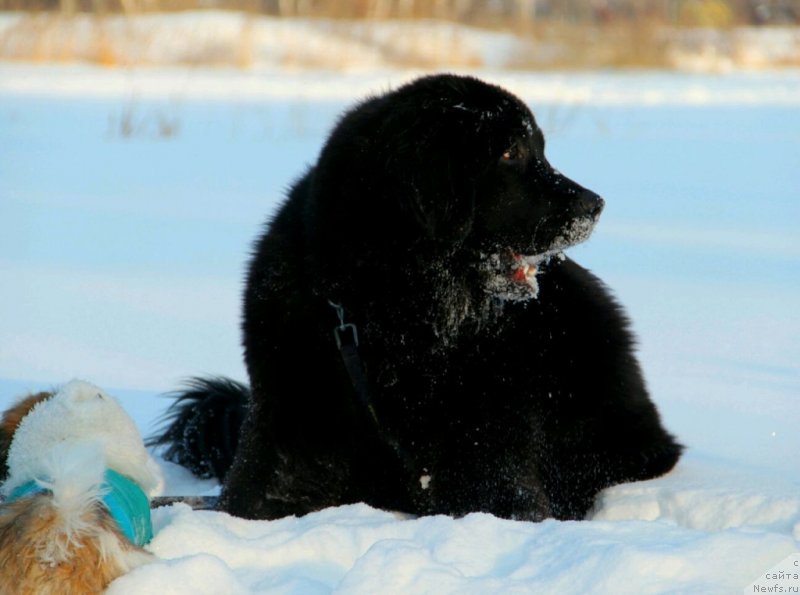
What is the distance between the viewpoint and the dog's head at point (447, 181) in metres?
2.98

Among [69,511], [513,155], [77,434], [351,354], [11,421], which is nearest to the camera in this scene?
[69,511]

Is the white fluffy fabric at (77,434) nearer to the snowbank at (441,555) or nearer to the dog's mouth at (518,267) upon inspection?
the snowbank at (441,555)

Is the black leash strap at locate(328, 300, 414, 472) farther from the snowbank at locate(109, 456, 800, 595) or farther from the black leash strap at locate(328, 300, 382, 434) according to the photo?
the snowbank at locate(109, 456, 800, 595)

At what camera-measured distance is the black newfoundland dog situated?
3.02 m

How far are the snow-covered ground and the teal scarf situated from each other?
8cm

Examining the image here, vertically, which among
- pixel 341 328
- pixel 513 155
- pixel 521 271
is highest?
pixel 513 155

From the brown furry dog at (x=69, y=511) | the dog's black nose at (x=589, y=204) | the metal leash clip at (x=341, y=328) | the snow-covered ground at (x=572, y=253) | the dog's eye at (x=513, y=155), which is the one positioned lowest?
the snow-covered ground at (x=572, y=253)

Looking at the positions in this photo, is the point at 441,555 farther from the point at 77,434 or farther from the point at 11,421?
the point at 11,421

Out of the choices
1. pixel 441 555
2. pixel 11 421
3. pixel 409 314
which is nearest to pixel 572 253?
pixel 409 314

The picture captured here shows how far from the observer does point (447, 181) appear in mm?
2975

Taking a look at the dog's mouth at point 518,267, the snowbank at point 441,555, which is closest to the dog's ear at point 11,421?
the snowbank at point 441,555

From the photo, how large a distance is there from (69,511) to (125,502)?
271 mm

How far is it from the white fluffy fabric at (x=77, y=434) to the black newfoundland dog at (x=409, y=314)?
23.0 inches

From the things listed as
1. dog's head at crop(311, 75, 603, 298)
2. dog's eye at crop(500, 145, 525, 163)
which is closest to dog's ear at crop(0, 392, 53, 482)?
dog's head at crop(311, 75, 603, 298)
